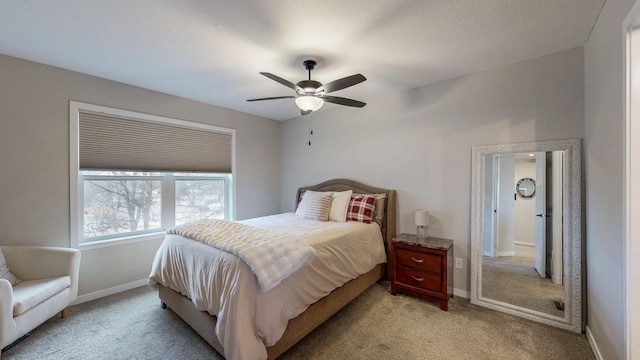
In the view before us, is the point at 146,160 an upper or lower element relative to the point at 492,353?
upper

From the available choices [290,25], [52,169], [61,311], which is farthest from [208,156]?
[290,25]

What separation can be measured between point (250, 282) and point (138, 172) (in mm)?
2554

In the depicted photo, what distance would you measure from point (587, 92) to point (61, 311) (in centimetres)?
521

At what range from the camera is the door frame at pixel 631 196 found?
1.33 m

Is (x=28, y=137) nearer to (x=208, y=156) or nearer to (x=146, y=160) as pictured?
(x=146, y=160)

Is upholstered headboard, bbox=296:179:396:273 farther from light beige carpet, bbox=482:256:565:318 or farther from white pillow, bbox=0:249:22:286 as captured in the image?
white pillow, bbox=0:249:22:286

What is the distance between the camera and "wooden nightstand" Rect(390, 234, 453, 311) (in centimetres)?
252

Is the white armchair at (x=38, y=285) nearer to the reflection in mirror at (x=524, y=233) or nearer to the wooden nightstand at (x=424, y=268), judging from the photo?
the wooden nightstand at (x=424, y=268)

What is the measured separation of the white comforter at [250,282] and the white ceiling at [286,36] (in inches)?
67.9

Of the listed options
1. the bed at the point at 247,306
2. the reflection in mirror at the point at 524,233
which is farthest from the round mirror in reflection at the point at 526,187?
the bed at the point at 247,306

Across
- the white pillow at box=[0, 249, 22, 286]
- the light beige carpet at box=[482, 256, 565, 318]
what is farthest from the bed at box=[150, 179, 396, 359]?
the light beige carpet at box=[482, 256, 565, 318]

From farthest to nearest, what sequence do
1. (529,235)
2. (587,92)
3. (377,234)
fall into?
(377,234), (529,235), (587,92)

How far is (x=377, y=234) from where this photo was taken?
309cm

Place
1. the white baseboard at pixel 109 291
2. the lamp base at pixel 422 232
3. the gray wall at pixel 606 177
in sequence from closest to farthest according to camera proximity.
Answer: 1. the gray wall at pixel 606 177
2. the white baseboard at pixel 109 291
3. the lamp base at pixel 422 232
